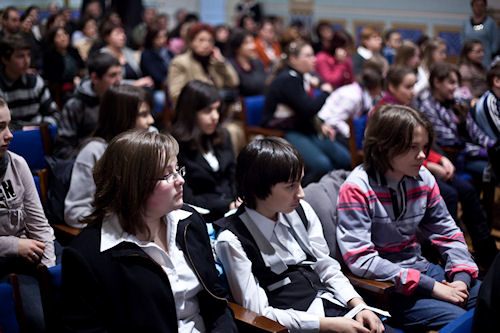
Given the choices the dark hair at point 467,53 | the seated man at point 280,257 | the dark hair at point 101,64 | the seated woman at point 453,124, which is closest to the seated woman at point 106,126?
the dark hair at point 101,64

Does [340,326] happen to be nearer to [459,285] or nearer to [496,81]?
[459,285]

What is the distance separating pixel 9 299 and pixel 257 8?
31.3ft

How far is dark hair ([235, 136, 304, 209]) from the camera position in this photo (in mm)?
1876

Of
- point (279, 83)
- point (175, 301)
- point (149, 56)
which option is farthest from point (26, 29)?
point (175, 301)

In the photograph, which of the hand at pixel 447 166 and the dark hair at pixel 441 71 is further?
the dark hair at pixel 441 71

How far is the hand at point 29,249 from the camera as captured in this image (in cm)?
204

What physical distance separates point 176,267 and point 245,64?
417 centimetres

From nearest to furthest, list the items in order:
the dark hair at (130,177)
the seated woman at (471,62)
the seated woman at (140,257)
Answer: the seated woman at (140,257), the dark hair at (130,177), the seated woman at (471,62)

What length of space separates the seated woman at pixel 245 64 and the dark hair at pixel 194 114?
2475 mm

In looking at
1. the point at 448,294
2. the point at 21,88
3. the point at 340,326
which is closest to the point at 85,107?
the point at 21,88

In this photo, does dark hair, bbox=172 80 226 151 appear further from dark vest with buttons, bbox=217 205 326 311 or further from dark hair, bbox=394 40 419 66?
dark hair, bbox=394 40 419 66

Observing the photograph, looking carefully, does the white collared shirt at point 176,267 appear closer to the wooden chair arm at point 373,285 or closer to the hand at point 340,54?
the wooden chair arm at point 373,285

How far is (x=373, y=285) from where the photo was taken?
201 centimetres

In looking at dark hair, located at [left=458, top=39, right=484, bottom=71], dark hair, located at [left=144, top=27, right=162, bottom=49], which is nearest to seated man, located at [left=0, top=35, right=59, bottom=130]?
dark hair, located at [left=144, top=27, right=162, bottom=49]
